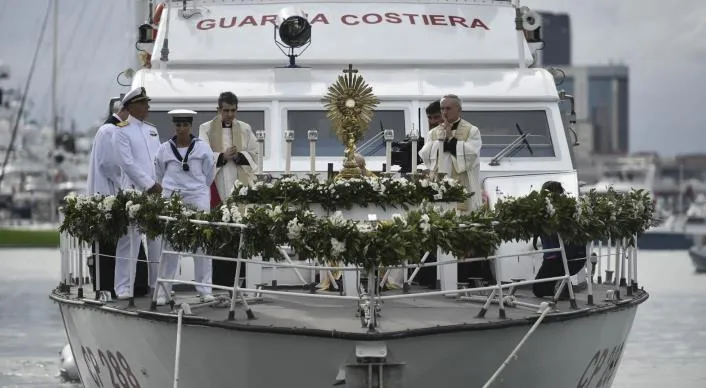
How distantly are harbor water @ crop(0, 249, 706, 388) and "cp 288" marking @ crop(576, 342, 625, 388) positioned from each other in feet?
19.9

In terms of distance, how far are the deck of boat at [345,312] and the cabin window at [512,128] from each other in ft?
7.87

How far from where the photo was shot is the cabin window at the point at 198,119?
17.7 m

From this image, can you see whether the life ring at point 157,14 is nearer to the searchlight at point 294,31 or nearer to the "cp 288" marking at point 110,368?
the searchlight at point 294,31

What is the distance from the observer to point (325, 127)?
58.6ft

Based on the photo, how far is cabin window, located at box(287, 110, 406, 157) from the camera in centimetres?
1764

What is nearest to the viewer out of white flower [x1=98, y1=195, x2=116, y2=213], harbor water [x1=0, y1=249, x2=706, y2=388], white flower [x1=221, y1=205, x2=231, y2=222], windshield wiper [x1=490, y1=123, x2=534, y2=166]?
white flower [x1=221, y1=205, x2=231, y2=222]

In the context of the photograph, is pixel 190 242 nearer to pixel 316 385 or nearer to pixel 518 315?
pixel 316 385

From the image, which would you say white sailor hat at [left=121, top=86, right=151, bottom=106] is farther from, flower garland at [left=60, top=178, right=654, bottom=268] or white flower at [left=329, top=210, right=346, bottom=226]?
white flower at [left=329, top=210, right=346, bottom=226]

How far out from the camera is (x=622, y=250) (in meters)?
16.1

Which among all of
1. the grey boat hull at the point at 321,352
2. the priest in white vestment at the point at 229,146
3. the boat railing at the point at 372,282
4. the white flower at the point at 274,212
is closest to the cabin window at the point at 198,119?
the priest in white vestment at the point at 229,146

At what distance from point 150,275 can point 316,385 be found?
2723 millimetres

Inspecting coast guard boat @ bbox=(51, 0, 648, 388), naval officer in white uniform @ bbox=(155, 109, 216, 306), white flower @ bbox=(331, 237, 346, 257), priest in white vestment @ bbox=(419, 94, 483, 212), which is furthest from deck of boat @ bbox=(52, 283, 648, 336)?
priest in white vestment @ bbox=(419, 94, 483, 212)

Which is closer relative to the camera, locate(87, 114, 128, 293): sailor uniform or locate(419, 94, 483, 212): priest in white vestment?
locate(87, 114, 128, 293): sailor uniform

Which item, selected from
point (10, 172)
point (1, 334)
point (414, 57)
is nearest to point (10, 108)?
point (10, 172)
